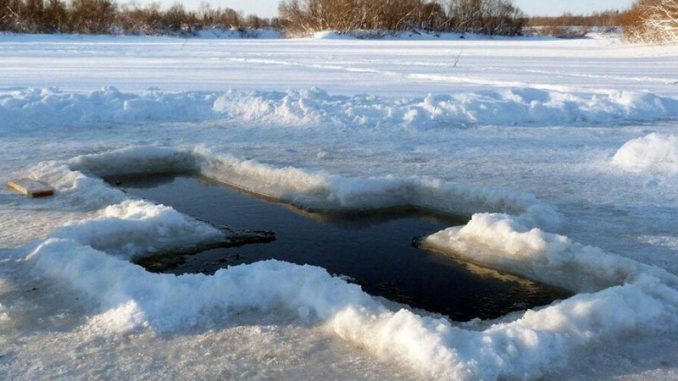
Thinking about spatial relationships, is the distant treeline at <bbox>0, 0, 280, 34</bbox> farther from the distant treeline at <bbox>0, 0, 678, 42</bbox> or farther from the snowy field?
the snowy field

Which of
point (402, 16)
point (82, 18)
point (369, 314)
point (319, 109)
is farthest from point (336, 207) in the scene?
point (402, 16)

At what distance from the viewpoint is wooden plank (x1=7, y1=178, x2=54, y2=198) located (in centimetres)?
587

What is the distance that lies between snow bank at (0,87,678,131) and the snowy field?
0.15ft

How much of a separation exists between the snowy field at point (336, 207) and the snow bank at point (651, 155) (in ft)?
0.07

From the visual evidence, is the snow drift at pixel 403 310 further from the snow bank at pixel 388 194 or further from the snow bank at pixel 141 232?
the snow bank at pixel 388 194

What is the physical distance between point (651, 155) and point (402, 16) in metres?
48.0

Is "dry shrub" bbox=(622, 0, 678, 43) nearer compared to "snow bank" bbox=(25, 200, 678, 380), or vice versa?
"snow bank" bbox=(25, 200, 678, 380)

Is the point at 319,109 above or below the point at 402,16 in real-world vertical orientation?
below

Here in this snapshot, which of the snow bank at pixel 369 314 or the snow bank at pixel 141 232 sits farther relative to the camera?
the snow bank at pixel 141 232

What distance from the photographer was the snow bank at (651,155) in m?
6.79

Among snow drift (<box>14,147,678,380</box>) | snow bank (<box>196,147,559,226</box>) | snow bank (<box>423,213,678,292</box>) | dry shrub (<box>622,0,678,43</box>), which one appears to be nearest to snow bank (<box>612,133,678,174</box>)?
snow bank (<box>196,147,559,226</box>)

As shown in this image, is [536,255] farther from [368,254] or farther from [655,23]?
[655,23]

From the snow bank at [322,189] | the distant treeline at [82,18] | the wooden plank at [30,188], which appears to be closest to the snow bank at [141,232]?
the snow bank at [322,189]

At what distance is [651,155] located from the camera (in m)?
6.91
